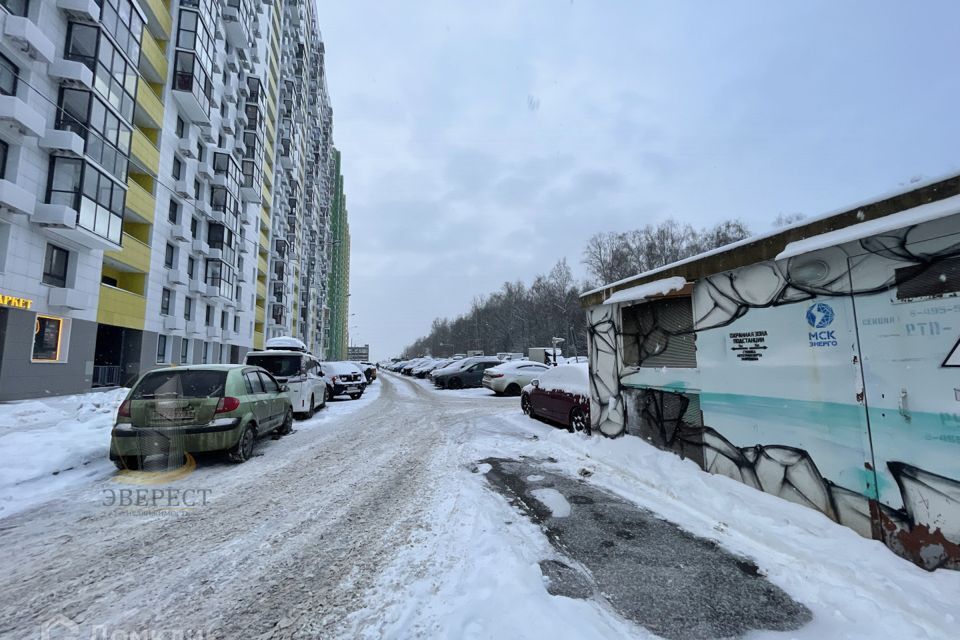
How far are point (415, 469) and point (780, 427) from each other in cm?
489

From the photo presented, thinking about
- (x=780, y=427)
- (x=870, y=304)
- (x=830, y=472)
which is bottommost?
(x=830, y=472)

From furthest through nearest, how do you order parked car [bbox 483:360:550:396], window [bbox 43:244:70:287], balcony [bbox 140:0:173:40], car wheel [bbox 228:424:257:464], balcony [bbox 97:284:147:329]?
balcony [bbox 140:0:173:40], parked car [bbox 483:360:550:396], balcony [bbox 97:284:147:329], window [bbox 43:244:70:287], car wheel [bbox 228:424:257:464]

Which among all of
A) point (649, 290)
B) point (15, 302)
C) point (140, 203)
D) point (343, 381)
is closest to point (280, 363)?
point (343, 381)

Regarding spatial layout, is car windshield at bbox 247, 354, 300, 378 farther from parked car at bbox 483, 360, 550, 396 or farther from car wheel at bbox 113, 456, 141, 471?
parked car at bbox 483, 360, 550, 396

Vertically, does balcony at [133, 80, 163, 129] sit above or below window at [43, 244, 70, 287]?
above

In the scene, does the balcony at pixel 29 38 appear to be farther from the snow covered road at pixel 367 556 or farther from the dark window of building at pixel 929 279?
the dark window of building at pixel 929 279

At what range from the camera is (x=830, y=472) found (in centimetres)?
408

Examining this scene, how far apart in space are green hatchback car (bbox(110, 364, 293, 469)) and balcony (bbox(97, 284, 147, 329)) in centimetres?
1633

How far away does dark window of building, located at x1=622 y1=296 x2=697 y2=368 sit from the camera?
6152 millimetres

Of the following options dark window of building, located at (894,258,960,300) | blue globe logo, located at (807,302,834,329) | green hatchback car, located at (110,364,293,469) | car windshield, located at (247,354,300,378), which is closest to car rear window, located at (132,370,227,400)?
green hatchback car, located at (110,364,293,469)

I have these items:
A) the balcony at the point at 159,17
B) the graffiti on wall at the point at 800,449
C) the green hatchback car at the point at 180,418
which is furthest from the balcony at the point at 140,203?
the graffiti on wall at the point at 800,449

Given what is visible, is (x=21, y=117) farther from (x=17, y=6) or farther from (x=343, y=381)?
(x=343, y=381)

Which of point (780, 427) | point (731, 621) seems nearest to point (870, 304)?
point (780, 427)

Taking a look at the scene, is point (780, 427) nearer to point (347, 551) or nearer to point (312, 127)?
point (347, 551)
